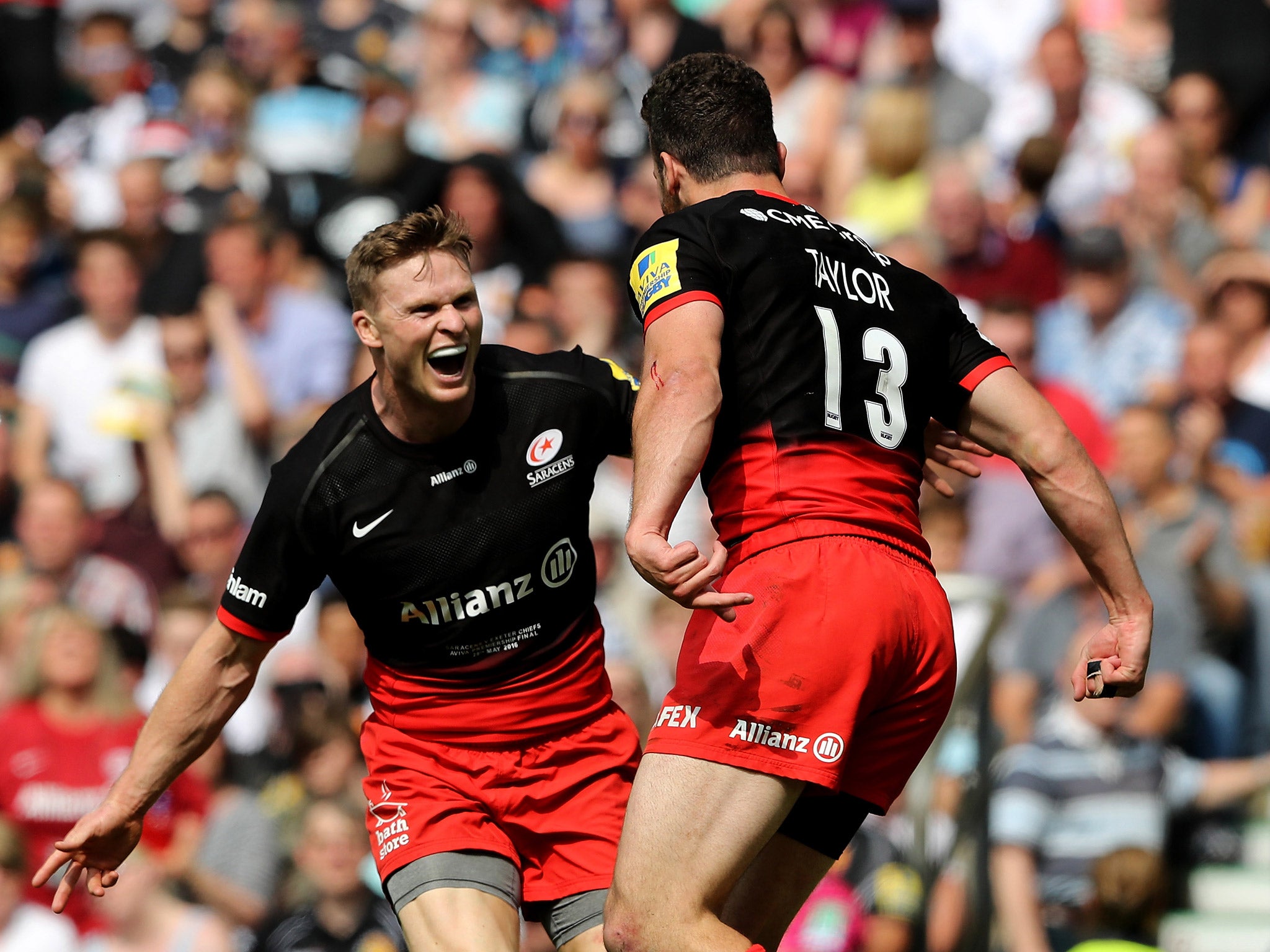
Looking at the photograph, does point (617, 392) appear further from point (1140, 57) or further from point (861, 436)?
point (1140, 57)

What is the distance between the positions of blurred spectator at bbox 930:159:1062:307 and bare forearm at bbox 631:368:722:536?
19.2 ft

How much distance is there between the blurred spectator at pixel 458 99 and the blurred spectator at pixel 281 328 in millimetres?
1865

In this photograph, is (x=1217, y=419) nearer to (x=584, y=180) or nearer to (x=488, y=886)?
(x=584, y=180)

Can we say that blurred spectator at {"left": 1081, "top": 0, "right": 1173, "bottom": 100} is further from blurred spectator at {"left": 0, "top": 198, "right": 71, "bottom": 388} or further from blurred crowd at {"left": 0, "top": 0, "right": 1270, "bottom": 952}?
blurred spectator at {"left": 0, "top": 198, "right": 71, "bottom": 388}

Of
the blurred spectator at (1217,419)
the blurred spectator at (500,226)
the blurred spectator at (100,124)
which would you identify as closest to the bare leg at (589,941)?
the blurred spectator at (1217,419)

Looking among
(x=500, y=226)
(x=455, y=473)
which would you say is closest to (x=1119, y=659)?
(x=455, y=473)

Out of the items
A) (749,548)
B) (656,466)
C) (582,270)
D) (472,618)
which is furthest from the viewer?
(582,270)

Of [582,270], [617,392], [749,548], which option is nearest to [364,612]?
[617,392]

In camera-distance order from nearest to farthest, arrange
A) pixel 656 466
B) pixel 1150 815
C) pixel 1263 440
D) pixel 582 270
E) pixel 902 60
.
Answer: pixel 656 466 < pixel 1150 815 < pixel 1263 440 < pixel 582 270 < pixel 902 60

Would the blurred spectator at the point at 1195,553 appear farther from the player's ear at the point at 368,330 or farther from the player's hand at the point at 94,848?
the player's hand at the point at 94,848

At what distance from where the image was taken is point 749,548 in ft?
13.9

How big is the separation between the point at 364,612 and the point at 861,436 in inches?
64.6

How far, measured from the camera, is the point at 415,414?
16.4 ft

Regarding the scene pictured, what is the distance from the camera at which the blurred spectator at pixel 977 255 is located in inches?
378
